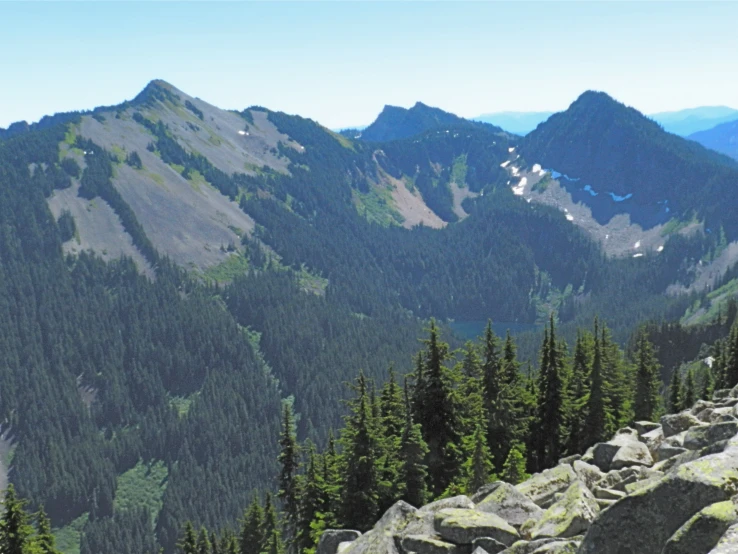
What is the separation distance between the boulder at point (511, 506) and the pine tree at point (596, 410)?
3173cm

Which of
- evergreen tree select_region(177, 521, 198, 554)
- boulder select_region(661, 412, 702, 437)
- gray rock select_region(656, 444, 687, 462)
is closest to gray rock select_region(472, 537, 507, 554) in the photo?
gray rock select_region(656, 444, 687, 462)

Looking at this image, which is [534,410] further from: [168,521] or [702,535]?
[168,521]

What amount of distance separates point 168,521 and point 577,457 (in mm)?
158747

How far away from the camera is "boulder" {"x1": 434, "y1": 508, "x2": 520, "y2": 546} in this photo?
18812 mm

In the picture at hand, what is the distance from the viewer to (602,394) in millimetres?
52031

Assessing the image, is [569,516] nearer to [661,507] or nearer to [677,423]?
[661,507]

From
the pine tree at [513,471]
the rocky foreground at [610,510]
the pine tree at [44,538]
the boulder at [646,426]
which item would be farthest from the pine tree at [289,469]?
the boulder at [646,426]

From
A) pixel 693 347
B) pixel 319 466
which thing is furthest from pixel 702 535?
pixel 693 347

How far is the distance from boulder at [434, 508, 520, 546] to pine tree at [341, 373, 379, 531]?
17.9 meters

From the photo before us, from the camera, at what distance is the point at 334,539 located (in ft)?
89.0

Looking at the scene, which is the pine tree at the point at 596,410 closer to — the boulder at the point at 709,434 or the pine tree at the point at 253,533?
the boulder at the point at 709,434

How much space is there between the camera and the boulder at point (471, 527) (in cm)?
1881

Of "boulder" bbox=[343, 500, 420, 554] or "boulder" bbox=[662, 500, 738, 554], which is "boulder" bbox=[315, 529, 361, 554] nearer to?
"boulder" bbox=[343, 500, 420, 554]

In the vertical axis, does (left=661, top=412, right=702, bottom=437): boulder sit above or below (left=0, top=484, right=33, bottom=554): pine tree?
above
